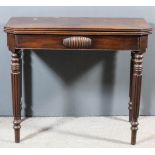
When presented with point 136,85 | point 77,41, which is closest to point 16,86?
point 77,41

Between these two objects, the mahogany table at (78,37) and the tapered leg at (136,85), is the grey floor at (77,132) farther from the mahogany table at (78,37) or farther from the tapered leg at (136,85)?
the mahogany table at (78,37)

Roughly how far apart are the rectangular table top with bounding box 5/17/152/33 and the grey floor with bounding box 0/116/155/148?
560 millimetres

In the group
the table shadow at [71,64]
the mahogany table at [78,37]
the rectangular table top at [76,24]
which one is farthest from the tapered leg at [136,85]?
the table shadow at [71,64]

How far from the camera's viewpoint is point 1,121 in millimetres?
2066

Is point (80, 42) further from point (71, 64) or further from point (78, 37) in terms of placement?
point (71, 64)

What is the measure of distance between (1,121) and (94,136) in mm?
534

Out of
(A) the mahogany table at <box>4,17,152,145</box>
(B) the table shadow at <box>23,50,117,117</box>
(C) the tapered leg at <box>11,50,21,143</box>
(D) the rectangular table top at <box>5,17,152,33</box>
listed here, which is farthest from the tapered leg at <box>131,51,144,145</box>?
(C) the tapered leg at <box>11,50,21,143</box>

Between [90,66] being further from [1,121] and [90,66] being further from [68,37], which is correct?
[1,121]

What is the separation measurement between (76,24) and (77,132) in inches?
22.7

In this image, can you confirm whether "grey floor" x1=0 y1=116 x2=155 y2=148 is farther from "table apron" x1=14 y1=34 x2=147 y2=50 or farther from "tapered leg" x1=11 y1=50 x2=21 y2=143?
"table apron" x1=14 y1=34 x2=147 y2=50

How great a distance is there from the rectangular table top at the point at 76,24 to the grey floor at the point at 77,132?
56 cm

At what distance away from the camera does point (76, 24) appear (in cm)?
171

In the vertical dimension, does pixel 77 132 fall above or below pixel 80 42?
below
